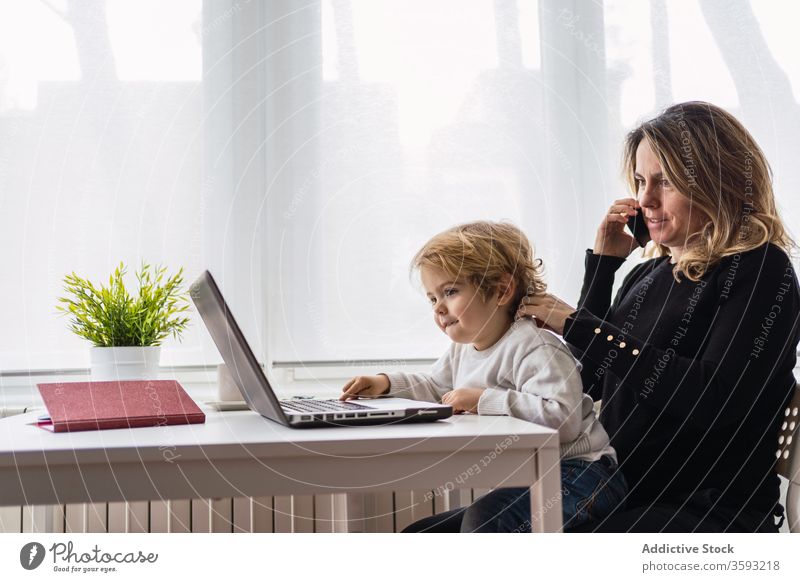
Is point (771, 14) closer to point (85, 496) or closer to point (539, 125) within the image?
point (539, 125)

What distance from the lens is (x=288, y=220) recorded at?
5.37ft

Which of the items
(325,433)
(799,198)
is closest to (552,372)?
(325,433)

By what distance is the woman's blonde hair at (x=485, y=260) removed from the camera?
1115mm

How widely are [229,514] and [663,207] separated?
1.04 metres

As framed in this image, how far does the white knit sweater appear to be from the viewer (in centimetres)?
92

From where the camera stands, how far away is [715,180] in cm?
106

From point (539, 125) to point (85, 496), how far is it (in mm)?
1282

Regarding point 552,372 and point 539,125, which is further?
point 539,125
